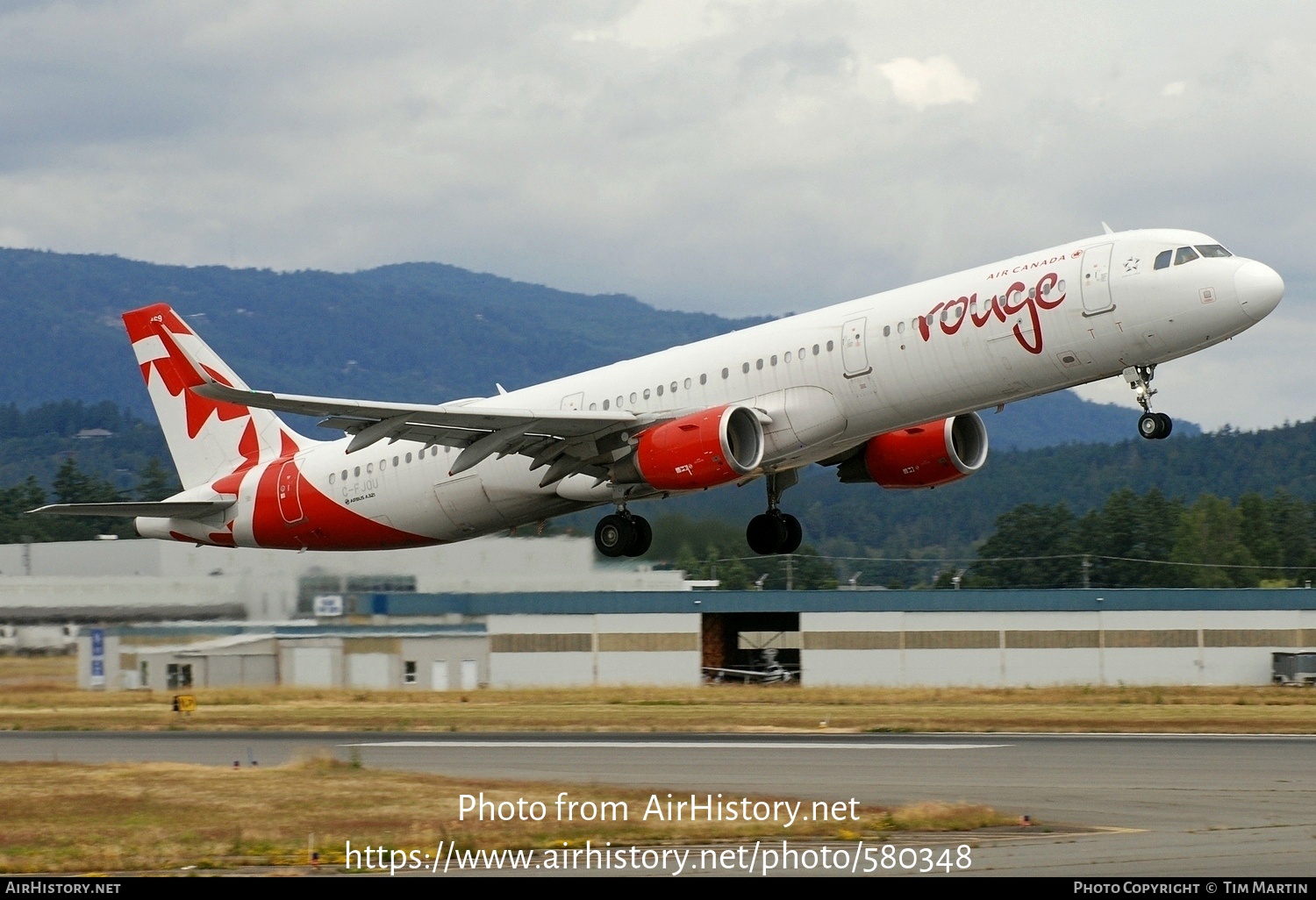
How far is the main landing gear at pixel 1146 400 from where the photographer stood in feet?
102

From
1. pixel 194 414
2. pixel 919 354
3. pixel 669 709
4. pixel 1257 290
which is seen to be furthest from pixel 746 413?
pixel 669 709

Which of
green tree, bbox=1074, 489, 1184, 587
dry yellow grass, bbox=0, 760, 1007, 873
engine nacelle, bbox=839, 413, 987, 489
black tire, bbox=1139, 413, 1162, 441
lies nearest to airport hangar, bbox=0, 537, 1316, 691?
engine nacelle, bbox=839, 413, 987, 489

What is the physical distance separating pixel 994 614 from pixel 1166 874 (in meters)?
51.8

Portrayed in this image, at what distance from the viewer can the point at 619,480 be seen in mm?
36125

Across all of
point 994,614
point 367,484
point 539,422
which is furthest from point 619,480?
point 994,614

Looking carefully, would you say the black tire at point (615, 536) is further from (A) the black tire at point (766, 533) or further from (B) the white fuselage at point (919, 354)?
(A) the black tire at point (766, 533)

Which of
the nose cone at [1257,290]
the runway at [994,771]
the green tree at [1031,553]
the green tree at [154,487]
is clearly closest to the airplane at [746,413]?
the nose cone at [1257,290]

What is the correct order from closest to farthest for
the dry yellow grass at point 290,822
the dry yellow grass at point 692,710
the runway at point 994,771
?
the runway at point 994,771 → the dry yellow grass at point 290,822 → the dry yellow grass at point 692,710

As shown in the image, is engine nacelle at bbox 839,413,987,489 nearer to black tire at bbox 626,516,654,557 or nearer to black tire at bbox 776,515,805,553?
black tire at bbox 776,515,805,553

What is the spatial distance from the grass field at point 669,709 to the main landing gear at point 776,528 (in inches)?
282

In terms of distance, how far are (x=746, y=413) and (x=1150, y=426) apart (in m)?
7.58

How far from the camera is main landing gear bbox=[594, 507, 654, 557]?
38.2m

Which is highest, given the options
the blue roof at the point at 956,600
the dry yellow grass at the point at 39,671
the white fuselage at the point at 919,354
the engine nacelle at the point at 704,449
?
the white fuselage at the point at 919,354

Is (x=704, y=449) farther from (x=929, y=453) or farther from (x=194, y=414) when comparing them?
(x=194, y=414)
